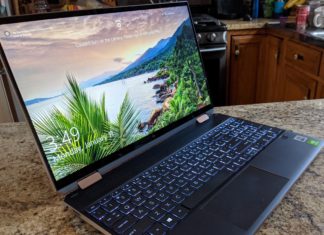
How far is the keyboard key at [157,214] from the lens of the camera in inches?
17.5

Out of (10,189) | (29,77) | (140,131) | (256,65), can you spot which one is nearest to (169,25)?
(140,131)

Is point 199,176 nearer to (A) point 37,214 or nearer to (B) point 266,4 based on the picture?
(A) point 37,214

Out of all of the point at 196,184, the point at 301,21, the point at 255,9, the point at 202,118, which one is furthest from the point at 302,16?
the point at 196,184

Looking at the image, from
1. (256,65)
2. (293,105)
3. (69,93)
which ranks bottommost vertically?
A: (256,65)

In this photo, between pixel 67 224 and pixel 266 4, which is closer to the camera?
pixel 67 224

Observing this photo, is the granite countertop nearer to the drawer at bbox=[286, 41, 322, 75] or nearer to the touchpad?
the touchpad

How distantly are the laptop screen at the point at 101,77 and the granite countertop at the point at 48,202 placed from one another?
7 centimetres

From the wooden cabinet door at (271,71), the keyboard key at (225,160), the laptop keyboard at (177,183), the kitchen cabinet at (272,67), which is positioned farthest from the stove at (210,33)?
the keyboard key at (225,160)

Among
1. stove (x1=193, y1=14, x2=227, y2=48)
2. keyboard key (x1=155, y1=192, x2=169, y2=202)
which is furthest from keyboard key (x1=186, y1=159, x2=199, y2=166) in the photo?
stove (x1=193, y1=14, x2=227, y2=48)

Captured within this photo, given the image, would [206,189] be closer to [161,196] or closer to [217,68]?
[161,196]

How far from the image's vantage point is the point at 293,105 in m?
0.90

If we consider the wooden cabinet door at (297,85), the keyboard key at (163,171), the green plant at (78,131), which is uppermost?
the green plant at (78,131)

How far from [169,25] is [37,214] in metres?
0.49

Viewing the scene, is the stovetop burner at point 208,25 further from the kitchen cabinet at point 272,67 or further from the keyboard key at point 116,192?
the keyboard key at point 116,192
